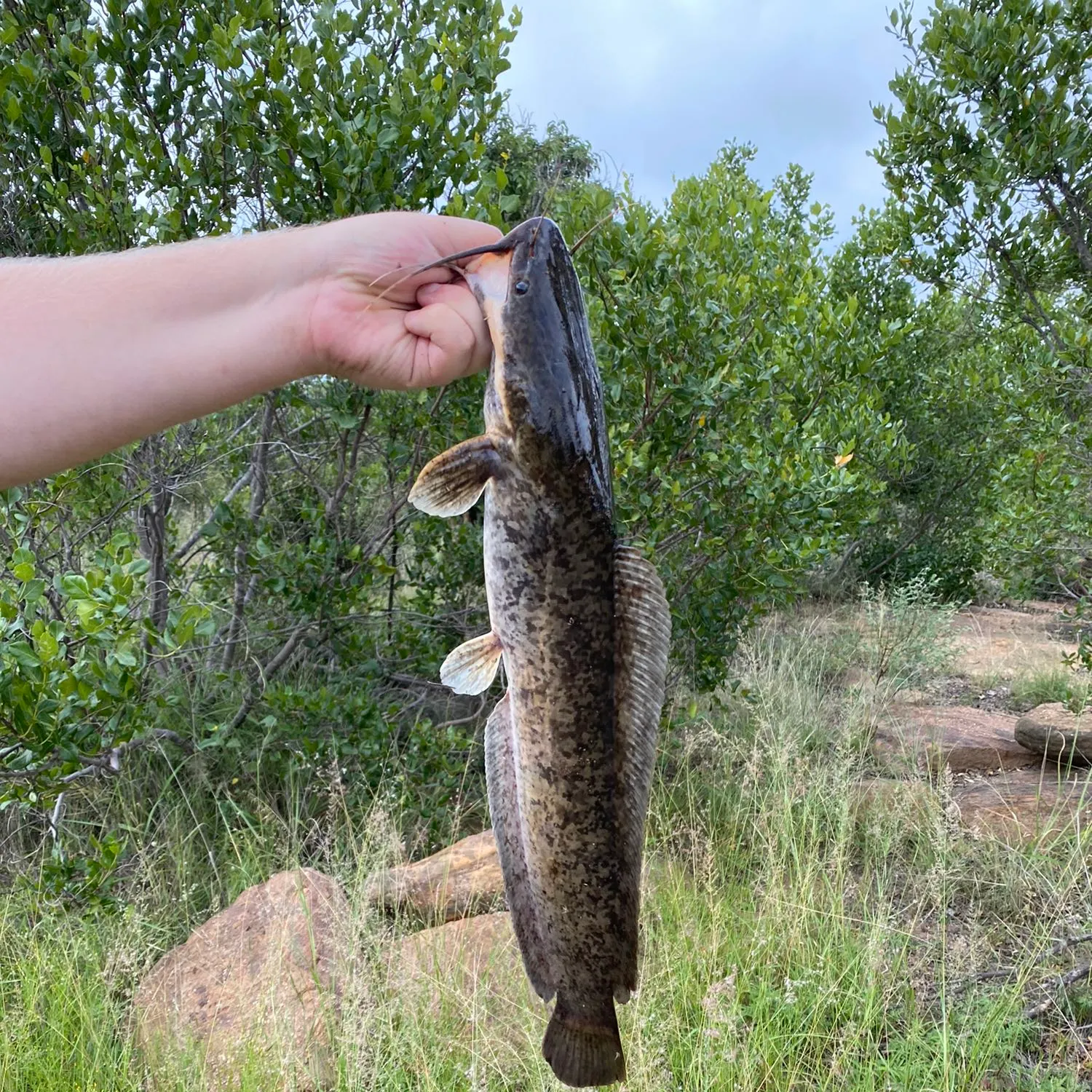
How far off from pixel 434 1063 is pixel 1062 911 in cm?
272

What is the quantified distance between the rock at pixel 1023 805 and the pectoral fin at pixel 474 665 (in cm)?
330

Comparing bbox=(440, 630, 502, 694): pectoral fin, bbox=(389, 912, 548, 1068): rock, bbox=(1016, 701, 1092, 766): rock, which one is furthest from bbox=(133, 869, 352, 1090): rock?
bbox=(1016, 701, 1092, 766): rock

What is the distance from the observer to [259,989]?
2793 mm

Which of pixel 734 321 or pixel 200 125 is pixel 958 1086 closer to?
pixel 734 321

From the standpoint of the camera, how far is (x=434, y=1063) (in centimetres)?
249

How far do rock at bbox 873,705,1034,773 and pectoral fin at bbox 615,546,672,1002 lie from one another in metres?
4.19

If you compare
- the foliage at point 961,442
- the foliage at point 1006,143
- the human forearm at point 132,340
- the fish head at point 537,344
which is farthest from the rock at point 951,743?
the human forearm at point 132,340

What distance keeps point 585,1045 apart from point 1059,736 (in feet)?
18.1

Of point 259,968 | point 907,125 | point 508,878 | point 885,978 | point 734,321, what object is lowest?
point 885,978

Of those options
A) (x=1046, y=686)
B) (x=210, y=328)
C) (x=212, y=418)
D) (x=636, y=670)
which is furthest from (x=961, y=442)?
(x=210, y=328)

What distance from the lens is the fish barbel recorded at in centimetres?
166

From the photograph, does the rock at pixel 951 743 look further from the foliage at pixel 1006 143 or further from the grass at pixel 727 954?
the foliage at pixel 1006 143

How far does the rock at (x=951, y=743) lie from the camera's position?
5.61 meters

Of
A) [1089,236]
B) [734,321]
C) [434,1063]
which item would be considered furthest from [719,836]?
[1089,236]
